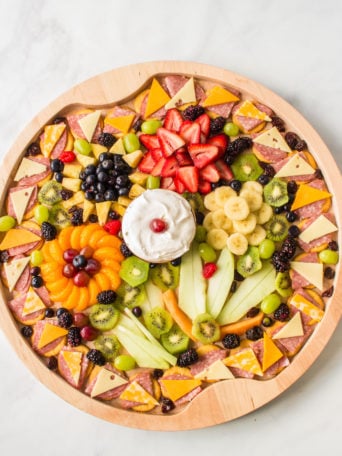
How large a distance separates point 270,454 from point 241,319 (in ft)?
2.42

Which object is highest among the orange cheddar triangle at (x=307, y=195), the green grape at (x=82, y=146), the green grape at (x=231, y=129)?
the green grape at (x=231, y=129)

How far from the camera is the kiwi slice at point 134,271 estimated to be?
3.24 metres

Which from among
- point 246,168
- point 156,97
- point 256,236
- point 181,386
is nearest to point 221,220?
point 256,236

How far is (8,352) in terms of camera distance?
347cm

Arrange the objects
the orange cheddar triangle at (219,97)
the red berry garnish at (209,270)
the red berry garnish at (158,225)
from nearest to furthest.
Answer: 1. the red berry garnish at (158,225)
2. the red berry garnish at (209,270)
3. the orange cheddar triangle at (219,97)

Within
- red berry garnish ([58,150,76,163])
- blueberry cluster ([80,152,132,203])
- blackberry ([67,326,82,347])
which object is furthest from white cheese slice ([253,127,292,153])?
blackberry ([67,326,82,347])

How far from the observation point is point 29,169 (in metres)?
3.39

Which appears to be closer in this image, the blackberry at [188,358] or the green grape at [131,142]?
the blackberry at [188,358]

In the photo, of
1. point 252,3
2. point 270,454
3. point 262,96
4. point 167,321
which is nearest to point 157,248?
point 167,321

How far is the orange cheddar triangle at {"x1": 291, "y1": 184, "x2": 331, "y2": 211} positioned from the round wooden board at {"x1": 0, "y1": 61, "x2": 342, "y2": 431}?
2.3 inches

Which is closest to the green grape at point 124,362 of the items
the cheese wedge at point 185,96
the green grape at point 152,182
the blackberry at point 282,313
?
the blackberry at point 282,313

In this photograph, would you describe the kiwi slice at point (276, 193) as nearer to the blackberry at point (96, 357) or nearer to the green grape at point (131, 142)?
the green grape at point (131, 142)

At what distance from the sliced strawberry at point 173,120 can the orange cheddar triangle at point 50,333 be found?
1.18 meters

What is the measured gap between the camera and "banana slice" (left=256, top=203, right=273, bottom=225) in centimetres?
325
